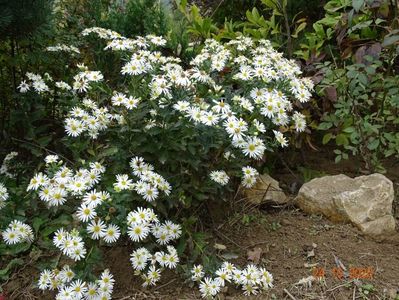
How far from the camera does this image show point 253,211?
3.02 meters

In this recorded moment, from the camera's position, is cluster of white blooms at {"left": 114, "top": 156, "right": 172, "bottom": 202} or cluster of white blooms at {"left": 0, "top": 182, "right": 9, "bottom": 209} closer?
cluster of white blooms at {"left": 114, "top": 156, "right": 172, "bottom": 202}

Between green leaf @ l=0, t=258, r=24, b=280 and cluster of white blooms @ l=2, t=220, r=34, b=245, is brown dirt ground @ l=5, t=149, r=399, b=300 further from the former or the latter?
cluster of white blooms @ l=2, t=220, r=34, b=245

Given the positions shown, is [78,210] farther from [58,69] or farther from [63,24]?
[63,24]

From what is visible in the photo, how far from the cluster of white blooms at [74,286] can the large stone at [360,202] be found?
129 centimetres

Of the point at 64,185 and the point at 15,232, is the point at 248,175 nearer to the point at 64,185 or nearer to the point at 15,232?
the point at 64,185

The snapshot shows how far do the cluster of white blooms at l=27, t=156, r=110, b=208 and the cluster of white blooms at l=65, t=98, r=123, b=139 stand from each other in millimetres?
191

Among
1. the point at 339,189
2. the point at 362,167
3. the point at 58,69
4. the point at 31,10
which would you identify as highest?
the point at 31,10

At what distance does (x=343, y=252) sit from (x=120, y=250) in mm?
1124

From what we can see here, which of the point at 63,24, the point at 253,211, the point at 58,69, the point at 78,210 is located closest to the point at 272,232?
the point at 253,211

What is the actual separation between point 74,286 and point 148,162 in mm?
669

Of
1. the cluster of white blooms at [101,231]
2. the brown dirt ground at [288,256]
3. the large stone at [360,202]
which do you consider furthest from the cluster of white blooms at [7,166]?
the large stone at [360,202]

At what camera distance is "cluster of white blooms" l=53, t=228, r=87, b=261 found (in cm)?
216
